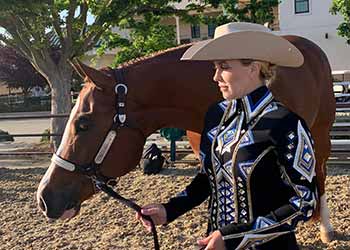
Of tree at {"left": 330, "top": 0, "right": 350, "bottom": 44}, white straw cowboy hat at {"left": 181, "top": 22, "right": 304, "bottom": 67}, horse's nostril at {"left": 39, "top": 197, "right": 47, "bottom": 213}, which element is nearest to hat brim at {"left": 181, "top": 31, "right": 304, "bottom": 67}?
white straw cowboy hat at {"left": 181, "top": 22, "right": 304, "bottom": 67}

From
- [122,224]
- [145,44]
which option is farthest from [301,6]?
[122,224]

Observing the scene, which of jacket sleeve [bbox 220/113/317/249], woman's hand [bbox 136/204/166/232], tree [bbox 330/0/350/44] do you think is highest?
tree [bbox 330/0/350/44]

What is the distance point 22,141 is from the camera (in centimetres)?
1521

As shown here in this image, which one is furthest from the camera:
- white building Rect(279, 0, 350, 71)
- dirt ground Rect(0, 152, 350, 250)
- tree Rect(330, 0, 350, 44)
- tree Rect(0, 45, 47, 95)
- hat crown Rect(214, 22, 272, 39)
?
tree Rect(0, 45, 47, 95)

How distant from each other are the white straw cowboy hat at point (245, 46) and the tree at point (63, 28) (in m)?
7.79

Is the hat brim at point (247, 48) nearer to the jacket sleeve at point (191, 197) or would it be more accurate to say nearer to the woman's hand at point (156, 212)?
the jacket sleeve at point (191, 197)

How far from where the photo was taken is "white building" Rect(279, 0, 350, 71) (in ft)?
91.3

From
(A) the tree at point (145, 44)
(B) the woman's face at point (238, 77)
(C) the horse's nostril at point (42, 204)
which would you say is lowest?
(C) the horse's nostril at point (42, 204)

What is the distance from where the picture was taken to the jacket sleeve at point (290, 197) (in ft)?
5.14

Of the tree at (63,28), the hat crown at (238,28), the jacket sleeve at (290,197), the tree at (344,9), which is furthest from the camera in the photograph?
the tree at (344,9)

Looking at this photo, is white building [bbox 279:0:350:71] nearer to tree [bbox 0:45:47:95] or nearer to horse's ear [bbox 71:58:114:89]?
tree [bbox 0:45:47:95]

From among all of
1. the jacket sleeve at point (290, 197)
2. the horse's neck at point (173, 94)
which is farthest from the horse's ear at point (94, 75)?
the jacket sleeve at point (290, 197)

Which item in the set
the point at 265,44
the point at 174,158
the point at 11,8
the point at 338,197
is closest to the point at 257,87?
the point at 265,44

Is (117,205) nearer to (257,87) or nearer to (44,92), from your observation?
(257,87)
